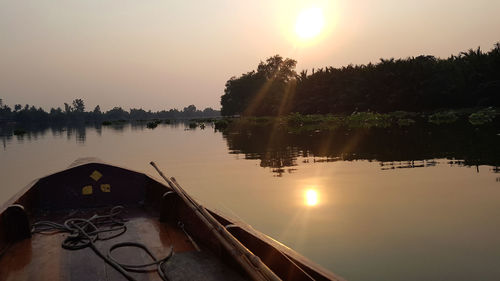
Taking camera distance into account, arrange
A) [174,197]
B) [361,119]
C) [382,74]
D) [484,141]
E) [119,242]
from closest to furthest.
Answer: [119,242], [174,197], [484,141], [361,119], [382,74]

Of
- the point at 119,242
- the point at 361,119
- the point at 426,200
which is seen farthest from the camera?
the point at 361,119

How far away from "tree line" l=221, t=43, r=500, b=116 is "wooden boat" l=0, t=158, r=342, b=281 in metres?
44.6

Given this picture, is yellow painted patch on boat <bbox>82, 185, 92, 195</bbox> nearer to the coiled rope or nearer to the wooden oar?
the coiled rope

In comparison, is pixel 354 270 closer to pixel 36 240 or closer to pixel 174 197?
pixel 174 197

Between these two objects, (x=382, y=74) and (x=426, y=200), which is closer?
(x=426, y=200)

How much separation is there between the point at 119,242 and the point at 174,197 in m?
1.11

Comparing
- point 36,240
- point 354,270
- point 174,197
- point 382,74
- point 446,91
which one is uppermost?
point 382,74

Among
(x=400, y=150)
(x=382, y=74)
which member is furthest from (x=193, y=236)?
(x=382, y=74)

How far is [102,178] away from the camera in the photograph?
6.44 metres

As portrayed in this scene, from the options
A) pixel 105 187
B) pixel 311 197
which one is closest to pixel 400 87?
pixel 311 197

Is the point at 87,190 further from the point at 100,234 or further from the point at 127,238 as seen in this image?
the point at 127,238

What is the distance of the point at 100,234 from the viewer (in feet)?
16.3

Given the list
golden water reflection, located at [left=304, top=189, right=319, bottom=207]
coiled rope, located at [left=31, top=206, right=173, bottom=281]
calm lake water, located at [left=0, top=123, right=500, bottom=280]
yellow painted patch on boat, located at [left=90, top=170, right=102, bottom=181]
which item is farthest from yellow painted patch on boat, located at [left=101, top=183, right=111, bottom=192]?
golden water reflection, located at [left=304, top=189, right=319, bottom=207]

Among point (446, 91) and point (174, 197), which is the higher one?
point (446, 91)
